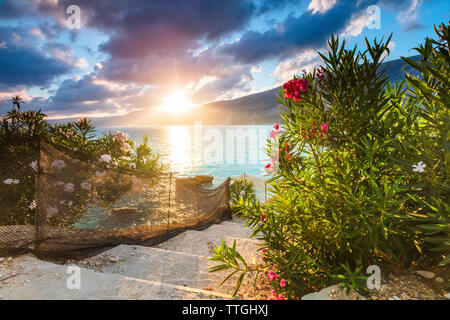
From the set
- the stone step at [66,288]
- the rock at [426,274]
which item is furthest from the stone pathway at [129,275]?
the rock at [426,274]

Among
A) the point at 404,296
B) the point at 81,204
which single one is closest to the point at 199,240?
the point at 81,204

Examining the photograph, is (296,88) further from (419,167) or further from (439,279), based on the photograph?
(439,279)

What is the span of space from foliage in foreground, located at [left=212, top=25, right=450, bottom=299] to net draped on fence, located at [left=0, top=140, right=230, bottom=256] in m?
3.17

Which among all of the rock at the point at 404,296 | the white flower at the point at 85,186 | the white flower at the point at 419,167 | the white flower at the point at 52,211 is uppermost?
the white flower at the point at 419,167

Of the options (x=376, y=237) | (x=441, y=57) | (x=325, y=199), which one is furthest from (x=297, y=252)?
(x=441, y=57)

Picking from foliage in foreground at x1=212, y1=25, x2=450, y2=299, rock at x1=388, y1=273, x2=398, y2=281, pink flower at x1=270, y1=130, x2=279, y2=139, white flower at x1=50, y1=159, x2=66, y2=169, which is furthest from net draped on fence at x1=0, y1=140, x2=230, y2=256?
rock at x1=388, y1=273, x2=398, y2=281

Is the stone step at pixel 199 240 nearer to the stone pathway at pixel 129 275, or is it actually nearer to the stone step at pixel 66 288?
the stone pathway at pixel 129 275

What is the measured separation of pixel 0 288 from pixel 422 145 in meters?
4.96

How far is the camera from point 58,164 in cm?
438

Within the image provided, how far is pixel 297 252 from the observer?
2.90 meters

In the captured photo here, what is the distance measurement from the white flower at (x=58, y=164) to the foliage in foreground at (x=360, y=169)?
3.55 metres

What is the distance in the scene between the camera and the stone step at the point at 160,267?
12.9 ft

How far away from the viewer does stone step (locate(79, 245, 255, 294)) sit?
3917 mm

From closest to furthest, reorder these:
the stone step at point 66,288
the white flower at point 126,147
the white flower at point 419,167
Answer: the white flower at point 419,167 < the stone step at point 66,288 < the white flower at point 126,147
